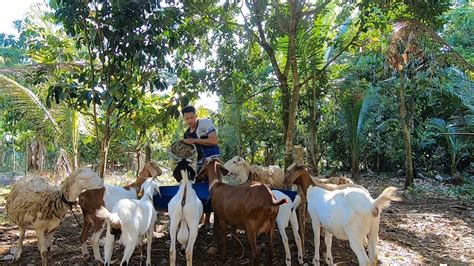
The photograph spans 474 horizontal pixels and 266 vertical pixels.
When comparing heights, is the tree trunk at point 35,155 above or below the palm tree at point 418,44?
below

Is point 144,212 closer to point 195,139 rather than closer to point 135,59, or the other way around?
point 195,139

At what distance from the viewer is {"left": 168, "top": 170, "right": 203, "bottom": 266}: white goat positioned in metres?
4.46

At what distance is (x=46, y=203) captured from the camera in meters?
4.89

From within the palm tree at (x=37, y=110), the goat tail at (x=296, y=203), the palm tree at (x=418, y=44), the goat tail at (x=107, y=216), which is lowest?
the goat tail at (x=296, y=203)

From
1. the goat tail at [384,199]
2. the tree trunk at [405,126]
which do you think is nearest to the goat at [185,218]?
the goat tail at [384,199]

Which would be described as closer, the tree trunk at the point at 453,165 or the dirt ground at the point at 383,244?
the dirt ground at the point at 383,244

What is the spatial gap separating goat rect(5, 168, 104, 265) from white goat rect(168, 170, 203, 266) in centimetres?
102

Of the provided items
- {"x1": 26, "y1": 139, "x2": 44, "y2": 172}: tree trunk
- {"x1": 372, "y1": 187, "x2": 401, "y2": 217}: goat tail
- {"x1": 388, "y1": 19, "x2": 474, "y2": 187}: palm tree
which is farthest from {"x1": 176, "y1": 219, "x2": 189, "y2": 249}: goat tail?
{"x1": 26, "y1": 139, "x2": 44, "y2": 172}: tree trunk

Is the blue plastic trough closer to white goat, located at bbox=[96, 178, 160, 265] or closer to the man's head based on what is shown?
white goat, located at bbox=[96, 178, 160, 265]

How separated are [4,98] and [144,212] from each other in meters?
6.72

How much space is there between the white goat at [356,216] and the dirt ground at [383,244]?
1.01 meters

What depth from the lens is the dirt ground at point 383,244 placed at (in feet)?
17.3

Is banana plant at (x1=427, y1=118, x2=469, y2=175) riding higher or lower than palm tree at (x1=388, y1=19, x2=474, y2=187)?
lower

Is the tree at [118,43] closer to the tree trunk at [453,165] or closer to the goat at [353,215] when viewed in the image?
the goat at [353,215]
